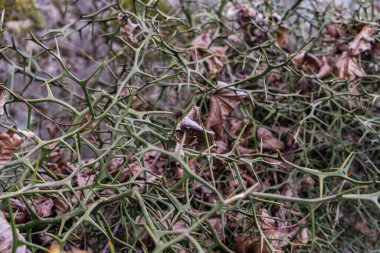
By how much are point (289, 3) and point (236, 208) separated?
41.7 inches

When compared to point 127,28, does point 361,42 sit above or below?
below

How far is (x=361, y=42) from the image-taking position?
1.21 m

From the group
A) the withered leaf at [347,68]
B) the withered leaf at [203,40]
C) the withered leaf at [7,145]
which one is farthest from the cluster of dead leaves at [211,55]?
the withered leaf at [7,145]

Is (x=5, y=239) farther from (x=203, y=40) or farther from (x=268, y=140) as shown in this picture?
(x=203, y=40)

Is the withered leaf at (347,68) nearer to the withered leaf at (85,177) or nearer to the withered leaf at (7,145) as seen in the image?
the withered leaf at (85,177)

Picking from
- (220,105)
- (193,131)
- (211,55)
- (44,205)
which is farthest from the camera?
(211,55)

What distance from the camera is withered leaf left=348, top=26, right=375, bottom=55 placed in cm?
120

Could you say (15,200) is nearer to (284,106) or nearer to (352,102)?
(284,106)

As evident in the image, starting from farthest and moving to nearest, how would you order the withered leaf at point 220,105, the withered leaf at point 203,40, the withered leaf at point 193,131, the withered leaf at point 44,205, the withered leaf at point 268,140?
the withered leaf at point 203,40
the withered leaf at point 268,140
the withered leaf at point 220,105
the withered leaf at point 44,205
the withered leaf at point 193,131

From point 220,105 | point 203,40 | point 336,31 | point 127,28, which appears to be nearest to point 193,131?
point 220,105

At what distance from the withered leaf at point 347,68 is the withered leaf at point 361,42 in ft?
0.06

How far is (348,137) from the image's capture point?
121 cm

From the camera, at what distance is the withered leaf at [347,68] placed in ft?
3.90

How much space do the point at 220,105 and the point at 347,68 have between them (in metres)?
0.38
